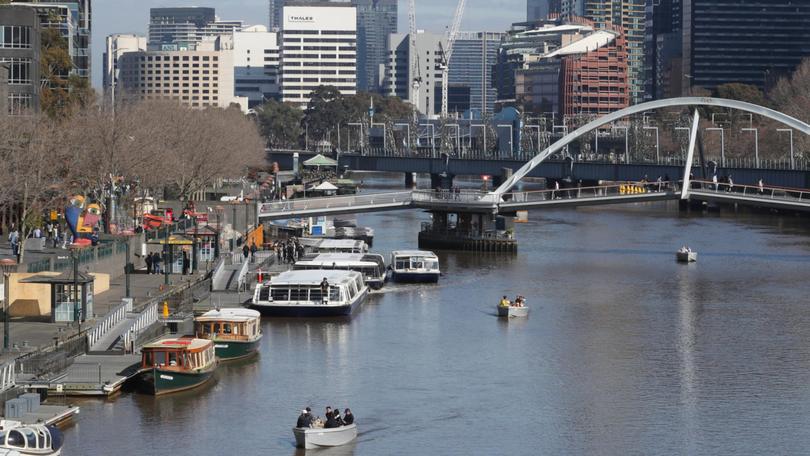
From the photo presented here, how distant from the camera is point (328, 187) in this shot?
141m

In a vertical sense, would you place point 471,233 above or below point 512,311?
above

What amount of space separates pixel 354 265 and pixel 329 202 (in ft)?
85.6

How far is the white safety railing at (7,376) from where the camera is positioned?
166 ft

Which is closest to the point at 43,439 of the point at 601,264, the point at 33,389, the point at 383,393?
the point at 33,389

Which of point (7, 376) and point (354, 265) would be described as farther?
point (354, 265)

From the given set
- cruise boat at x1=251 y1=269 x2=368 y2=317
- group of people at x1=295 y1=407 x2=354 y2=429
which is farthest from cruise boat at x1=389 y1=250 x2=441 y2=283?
group of people at x1=295 y1=407 x2=354 y2=429

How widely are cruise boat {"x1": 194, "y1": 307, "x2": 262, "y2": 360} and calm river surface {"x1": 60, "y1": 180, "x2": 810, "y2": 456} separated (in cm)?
108

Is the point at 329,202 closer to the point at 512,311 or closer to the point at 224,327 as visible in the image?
the point at 512,311

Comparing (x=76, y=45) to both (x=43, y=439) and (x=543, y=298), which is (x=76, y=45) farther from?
(x=43, y=439)

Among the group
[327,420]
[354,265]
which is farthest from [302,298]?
[327,420]

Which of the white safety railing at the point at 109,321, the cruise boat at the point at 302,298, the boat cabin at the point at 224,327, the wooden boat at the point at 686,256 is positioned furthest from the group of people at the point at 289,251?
the boat cabin at the point at 224,327

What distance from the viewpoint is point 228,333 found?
63406 millimetres

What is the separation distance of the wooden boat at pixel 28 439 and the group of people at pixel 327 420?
6963mm

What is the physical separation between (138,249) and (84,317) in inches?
919
